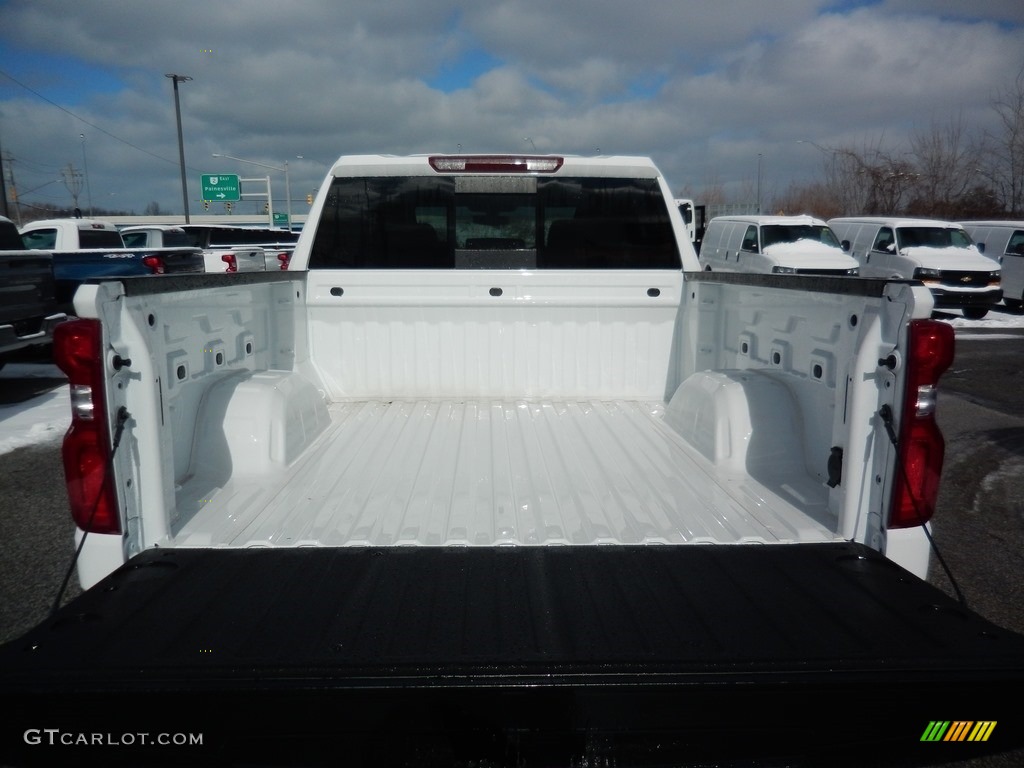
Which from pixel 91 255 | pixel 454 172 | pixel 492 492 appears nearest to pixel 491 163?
pixel 454 172

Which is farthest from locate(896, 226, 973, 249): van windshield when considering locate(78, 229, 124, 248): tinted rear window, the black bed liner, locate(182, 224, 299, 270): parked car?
the black bed liner

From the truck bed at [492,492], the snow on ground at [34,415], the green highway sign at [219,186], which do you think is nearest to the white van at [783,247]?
the snow on ground at [34,415]

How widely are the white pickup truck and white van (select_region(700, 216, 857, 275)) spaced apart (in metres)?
14.5

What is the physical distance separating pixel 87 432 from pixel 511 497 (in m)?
1.59

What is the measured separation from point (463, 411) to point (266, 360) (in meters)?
1.15

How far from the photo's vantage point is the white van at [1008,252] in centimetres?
1978

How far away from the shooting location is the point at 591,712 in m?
1.78

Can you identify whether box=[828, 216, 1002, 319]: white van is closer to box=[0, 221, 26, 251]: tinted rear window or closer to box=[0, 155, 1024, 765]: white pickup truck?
box=[0, 155, 1024, 765]: white pickup truck

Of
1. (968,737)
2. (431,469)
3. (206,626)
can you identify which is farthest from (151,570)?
(968,737)

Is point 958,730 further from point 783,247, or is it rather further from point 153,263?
point 783,247

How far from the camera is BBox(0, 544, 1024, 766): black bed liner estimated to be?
1.75 meters

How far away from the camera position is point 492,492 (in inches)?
127

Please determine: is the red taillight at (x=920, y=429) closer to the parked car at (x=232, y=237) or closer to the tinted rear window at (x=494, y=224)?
the tinted rear window at (x=494, y=224)

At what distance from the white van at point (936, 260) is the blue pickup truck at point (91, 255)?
568 inches
